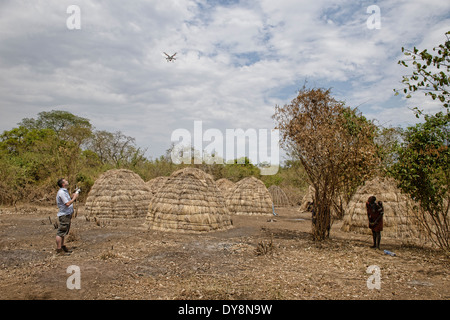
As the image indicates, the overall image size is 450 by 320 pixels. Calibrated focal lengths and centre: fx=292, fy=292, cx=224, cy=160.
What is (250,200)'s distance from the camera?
20.0 metres

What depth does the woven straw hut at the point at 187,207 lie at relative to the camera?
1158 centimetres

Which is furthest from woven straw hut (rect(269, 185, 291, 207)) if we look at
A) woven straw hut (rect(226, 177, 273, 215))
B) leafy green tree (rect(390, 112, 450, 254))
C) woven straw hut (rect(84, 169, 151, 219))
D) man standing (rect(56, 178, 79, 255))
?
man standing (rect(56, 178, 79, 255))

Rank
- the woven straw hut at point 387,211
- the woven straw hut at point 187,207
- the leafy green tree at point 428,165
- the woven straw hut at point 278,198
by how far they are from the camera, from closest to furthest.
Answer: the leafy green tree at point 428,165, the woven straw hut at point 387,211, the woven straw hut at point 187,207, the woven straw hut at point 278,198

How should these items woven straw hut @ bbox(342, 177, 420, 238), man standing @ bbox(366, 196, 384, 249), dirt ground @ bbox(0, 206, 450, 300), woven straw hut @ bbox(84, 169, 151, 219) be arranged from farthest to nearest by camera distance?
woven straw hut @ bbox(84, 169, 151, 219) → woven straw hut @ bbox(342, 177, 420, 238) → man standing @ bbox(366, 196, 384, 249) → dirt ground @ bbox(0, 206, 450, 300)

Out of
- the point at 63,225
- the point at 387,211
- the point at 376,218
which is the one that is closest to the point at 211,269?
the point at 63,225

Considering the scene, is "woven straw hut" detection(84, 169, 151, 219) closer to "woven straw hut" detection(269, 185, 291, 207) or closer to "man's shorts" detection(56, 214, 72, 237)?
"man's shorts" detection(56, 214, 72, 237)

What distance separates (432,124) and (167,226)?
9.29m

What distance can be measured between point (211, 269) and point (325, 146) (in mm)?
5106

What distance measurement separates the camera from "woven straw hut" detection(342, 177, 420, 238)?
1131cm

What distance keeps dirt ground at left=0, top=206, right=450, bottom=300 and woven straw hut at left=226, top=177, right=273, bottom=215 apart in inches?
378

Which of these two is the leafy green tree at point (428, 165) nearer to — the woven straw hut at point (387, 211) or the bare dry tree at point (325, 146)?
the bare dry tree at point (325, 146)

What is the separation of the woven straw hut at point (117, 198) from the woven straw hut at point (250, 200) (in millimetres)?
6358

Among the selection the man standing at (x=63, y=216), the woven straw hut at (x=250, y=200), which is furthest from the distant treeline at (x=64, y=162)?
the man standing at (x=63, y=216)

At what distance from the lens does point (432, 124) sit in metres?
7.19
